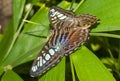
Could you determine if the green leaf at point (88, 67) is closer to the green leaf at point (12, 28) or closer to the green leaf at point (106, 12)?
the green leaf at point (106, 12)

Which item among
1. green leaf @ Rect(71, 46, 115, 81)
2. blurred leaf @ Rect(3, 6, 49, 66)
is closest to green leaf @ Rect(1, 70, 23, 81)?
blurred leaf @ Rect(3, 6, 49, 66)

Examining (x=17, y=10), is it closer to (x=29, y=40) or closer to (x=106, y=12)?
(x=29, y=40)

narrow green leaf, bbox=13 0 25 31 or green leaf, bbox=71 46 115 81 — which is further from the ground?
narrow green leaf, bbox=13 0 25 31

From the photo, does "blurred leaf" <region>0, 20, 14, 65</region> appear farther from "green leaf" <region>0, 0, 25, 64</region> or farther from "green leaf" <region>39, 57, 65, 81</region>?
"green leaf" <region>39, 57, 65, 81</region>

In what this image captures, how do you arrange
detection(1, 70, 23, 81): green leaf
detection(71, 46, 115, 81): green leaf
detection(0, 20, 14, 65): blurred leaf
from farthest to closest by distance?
1. detection(0, 20, 14, 65): blurred leaf
2. detection(1, 70, 23, 81): green leaf
3. detection(71, 46, 115, 81): green leaf

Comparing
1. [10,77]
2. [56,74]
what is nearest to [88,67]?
[56,74]

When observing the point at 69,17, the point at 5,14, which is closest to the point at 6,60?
the point at 69,17

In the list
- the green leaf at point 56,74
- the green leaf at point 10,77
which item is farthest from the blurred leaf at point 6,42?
the green leaf at point 56,74
